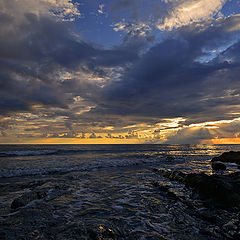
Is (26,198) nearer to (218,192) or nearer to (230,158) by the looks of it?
(218,192)

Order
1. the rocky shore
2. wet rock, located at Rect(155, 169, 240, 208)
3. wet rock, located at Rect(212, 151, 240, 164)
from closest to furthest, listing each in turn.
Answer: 1. the rocky shore
2. wet rock, located at Rect(155, 169, 240, 208)
3. wet rock, located at Rect(212, 151, 240, 164)

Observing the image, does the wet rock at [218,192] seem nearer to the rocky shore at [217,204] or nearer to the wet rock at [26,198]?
the rocky shore at [217,204]

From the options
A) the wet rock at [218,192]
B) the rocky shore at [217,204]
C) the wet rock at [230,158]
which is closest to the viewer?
the rocky shore at [217,204]

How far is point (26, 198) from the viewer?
925cm

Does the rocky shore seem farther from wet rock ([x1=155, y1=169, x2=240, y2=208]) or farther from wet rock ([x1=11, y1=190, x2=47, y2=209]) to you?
wet rock ([x1=11, y1=190, x2=47, y2=209])

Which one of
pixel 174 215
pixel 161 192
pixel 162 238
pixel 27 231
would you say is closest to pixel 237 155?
pixel 161 192

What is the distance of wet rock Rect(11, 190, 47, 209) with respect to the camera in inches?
336

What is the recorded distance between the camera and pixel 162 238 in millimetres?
5496

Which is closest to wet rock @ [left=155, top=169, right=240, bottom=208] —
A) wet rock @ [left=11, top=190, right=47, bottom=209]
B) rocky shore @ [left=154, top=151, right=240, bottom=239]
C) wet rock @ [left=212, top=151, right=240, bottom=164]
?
rocky shore @ [left=154, top=151, right=240, bottom=239]

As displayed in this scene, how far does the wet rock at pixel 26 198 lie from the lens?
8539 mm

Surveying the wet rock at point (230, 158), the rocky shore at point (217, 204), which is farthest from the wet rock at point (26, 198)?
the wet rock at point (230, 158)

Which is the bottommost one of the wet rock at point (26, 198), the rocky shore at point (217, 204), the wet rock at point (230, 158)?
the wet rock at point (230, 158)

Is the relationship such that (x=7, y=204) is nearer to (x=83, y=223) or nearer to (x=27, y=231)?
(x=27, y=231)

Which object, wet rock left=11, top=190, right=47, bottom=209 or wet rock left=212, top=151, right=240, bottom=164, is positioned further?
wet rock left=212, top=151, right=240, bottom=164
